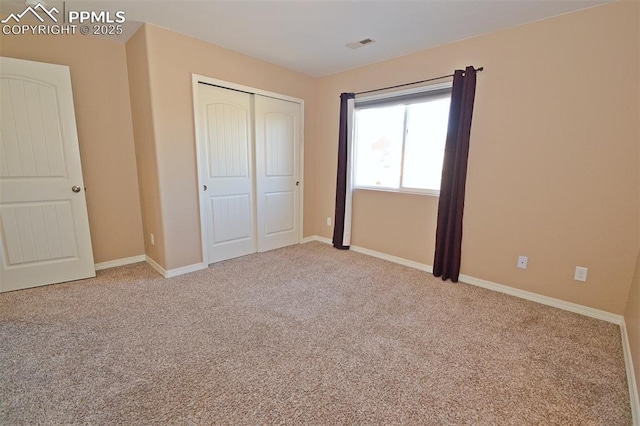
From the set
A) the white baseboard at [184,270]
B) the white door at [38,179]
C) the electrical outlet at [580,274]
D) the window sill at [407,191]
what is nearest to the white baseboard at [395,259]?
the window sill at [407,191]

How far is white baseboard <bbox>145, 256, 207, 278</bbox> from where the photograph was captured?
297cm

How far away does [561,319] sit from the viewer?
2.30 m

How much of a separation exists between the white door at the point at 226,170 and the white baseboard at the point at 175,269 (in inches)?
7.6

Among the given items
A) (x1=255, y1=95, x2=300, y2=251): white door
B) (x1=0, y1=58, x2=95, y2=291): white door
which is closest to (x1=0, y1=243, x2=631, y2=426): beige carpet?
(x1=0, y1=58, x2=95, y2=291): white door

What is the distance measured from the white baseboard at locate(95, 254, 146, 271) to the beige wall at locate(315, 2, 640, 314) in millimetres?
3776

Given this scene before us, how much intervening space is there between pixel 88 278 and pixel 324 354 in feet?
8.71

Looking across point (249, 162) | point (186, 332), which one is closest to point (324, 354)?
point (186, 332)

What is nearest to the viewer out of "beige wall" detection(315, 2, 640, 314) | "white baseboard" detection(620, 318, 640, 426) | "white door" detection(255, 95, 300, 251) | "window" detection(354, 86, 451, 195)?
"white baseboard" detection(620, 318, 640, 426)

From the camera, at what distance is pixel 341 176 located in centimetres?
389

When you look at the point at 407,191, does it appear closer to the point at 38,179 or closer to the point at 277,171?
the point at 277,171

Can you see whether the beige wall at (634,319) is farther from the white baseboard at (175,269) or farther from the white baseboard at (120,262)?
the white baseboard at (120,262)

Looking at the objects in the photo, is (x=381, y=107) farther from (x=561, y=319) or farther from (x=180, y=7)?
(x=561, y=319)

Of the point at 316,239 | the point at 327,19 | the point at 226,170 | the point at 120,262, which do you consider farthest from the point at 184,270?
the point at 327,19

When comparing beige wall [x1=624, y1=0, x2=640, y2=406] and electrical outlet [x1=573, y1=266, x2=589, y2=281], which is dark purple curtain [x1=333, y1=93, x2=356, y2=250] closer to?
electrical outlet [x1=573, y1=266, x2=589, y2=281]
